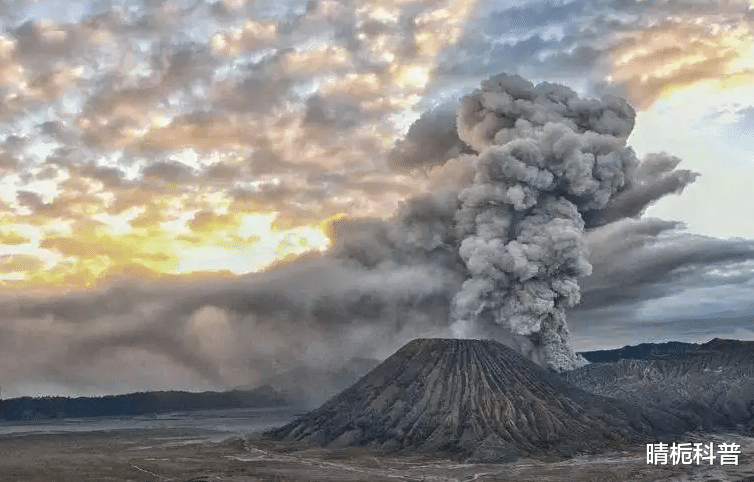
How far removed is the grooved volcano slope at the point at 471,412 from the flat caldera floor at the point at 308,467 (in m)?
6.77

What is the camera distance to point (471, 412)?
15125cm

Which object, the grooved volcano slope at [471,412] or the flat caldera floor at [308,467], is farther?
the grooved volcano slope at [471,412]

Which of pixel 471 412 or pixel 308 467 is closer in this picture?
pixel 308 467

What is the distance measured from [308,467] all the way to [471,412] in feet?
126

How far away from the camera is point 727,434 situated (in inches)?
Answer: 7096

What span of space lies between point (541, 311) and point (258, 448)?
66000 millimetres

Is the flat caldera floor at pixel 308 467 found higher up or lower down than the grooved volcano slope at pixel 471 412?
lower down

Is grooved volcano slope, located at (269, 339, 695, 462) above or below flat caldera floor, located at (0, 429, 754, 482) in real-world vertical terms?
above

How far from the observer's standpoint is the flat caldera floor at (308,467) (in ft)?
381

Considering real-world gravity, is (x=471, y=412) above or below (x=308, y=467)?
above

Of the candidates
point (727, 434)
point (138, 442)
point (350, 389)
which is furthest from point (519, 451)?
point (138, 442)

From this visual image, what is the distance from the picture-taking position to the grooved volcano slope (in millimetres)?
144500

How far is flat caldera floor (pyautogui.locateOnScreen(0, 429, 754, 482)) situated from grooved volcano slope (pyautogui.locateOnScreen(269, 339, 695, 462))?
677 centimetres

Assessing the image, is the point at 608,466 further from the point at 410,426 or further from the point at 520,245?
the point at 520,245
